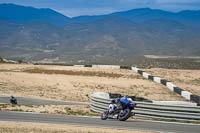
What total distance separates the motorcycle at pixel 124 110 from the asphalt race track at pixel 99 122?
0.86 feet

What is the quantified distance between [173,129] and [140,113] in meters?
3.87

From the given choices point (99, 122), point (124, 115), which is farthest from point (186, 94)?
point (99, 122)

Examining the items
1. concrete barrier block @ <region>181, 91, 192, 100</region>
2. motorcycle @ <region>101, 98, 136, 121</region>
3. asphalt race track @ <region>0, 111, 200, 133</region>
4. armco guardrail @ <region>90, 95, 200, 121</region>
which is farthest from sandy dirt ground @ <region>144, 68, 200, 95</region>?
asphalt race track @ <region>0, 111, 200, 133</region>

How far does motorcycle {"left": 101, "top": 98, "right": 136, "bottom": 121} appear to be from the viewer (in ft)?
60.0

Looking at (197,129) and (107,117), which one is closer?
(197,129)

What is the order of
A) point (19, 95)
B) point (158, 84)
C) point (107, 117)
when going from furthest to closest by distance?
point (158, 84), point (19, 95), point (107, 117)

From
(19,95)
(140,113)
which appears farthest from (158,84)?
(140,113)

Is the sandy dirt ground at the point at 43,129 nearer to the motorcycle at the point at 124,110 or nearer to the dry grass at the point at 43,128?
the dry grass at the point at 43,128

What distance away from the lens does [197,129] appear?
16.8m

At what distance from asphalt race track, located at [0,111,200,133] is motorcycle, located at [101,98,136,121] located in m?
0.26

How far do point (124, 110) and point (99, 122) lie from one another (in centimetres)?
131

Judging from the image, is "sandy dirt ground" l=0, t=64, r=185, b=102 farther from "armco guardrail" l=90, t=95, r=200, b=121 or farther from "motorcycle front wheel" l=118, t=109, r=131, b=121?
"motorcycle front wheel" l=118, t=109, r=131, b=121

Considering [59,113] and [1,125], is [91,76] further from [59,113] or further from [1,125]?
[1,125]

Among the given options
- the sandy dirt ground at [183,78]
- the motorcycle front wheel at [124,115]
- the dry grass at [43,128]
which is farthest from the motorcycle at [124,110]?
the sandy dirt ground at [183,78]
